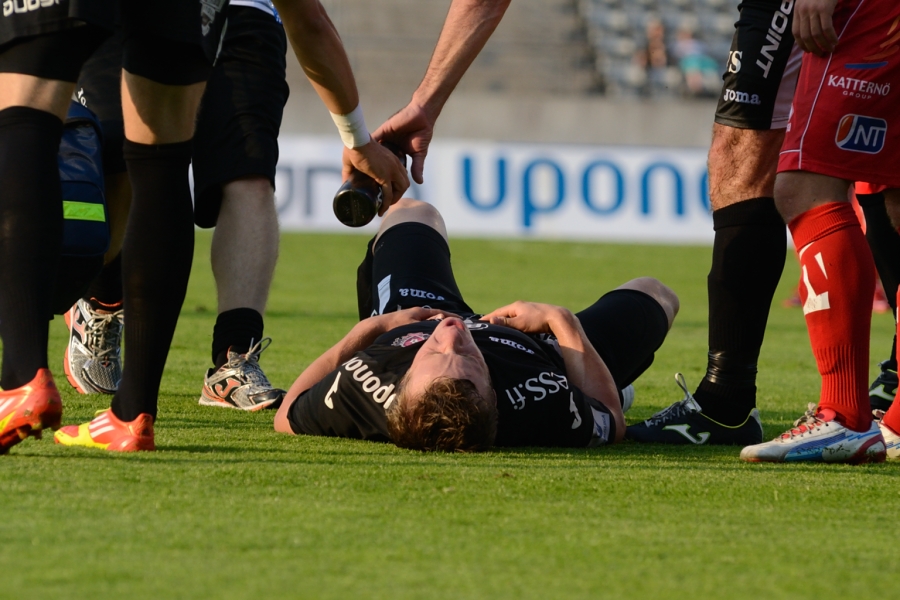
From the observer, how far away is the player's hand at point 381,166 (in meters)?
3.21

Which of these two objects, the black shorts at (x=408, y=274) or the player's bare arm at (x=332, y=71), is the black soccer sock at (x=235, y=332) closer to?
the black shorts at (x=408, y=274)

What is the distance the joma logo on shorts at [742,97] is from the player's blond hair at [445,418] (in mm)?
1127

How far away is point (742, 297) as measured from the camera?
138 inches

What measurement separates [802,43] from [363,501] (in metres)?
1.58

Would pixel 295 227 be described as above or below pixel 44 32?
below

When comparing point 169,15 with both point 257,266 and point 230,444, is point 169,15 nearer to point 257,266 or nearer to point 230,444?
point 230,444

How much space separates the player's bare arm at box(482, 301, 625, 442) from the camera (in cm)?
338

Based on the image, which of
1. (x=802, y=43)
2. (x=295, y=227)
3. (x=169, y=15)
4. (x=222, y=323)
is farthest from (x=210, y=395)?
(x=295, y=227)

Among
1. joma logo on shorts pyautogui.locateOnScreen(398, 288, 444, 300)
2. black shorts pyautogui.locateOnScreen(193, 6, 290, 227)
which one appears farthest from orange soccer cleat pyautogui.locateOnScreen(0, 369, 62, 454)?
black shorts pyautogui.locateOnScreen(193, 6, 290, 227)

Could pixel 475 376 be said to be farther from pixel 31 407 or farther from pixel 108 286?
pixel 108 286

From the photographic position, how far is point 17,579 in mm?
1686

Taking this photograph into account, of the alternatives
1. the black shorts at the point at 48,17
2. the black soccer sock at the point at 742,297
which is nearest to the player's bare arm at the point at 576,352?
the black soccer sock at the point at 742,297

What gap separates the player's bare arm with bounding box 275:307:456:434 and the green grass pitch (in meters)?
0.17

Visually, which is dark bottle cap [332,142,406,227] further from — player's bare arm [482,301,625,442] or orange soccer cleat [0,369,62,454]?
orange soccer cleat [0,369,62,454]
